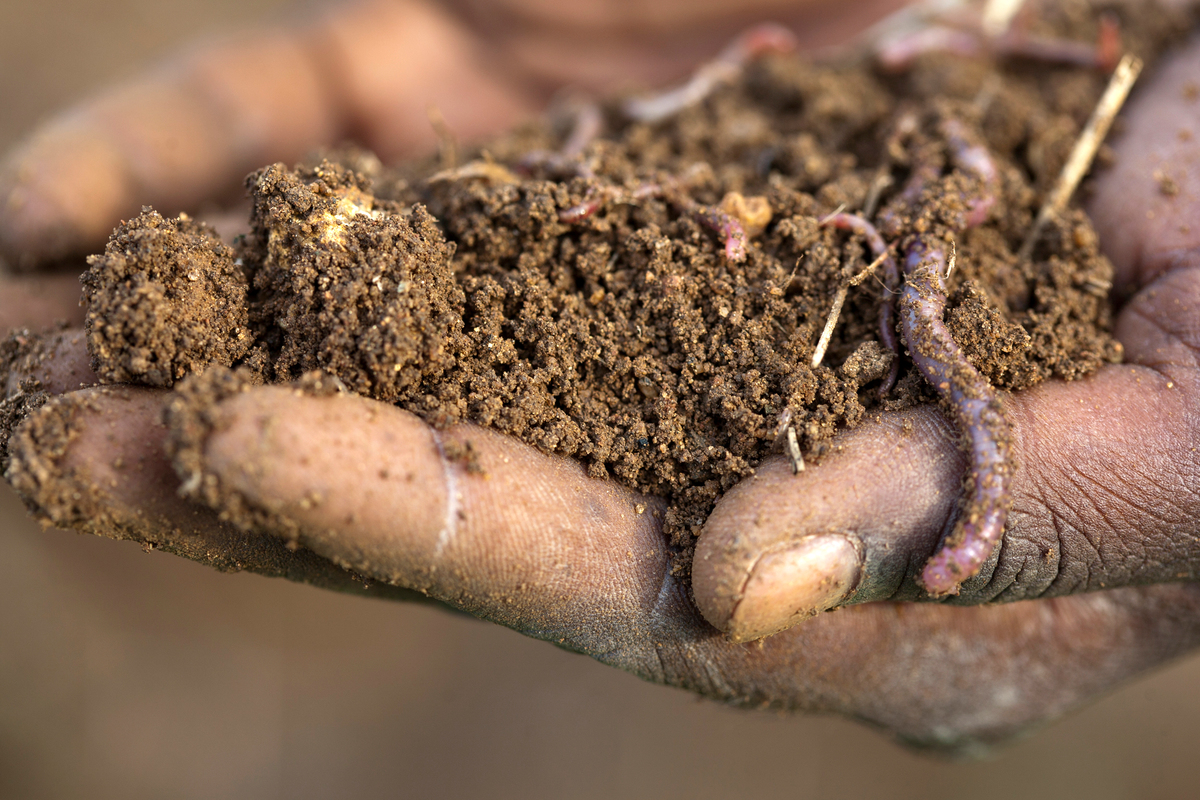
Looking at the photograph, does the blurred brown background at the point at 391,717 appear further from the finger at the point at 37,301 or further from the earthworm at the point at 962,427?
the earthworm at the point at 962,427

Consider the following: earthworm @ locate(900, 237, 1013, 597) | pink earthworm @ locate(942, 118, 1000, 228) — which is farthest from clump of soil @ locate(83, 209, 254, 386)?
pink earthworm @ locate(942, 118, 1000, 228)

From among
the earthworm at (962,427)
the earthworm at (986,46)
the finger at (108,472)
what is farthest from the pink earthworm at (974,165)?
the finger at (108,472)

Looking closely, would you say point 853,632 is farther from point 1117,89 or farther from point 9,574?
point 9,574

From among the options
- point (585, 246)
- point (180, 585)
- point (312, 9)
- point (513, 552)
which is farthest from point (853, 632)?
point (180, 585)

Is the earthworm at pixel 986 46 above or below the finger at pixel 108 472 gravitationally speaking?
above

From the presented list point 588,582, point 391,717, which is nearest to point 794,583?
point 588,582

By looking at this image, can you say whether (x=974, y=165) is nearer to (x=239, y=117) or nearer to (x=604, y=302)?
(x=604, y=302)
